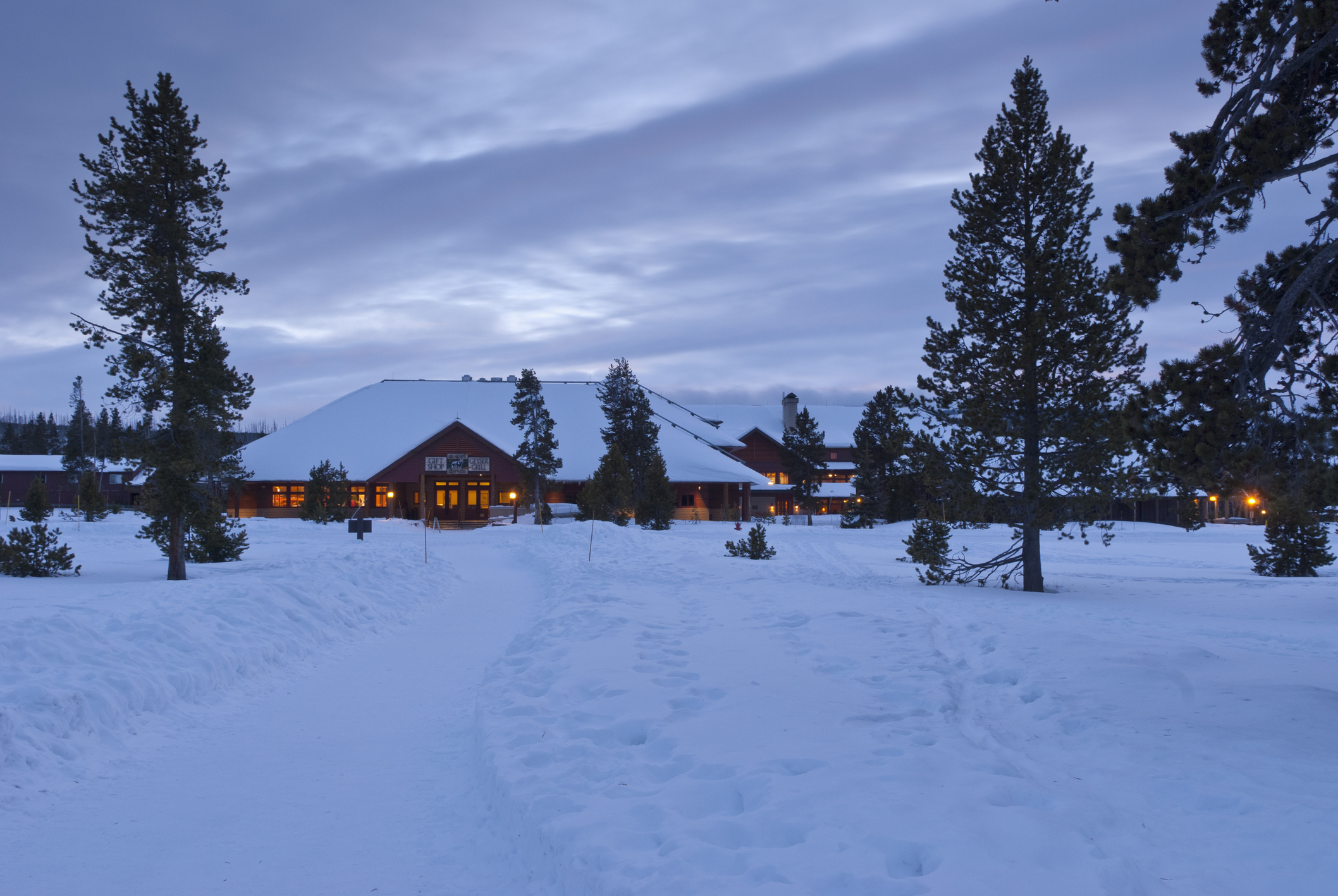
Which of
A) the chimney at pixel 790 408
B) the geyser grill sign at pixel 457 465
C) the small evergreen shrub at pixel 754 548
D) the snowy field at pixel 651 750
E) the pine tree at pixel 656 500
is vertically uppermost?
the chimney at pixel 790 408

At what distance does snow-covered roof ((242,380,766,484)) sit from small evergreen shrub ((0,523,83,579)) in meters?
26.2

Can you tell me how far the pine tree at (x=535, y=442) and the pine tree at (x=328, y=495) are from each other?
9163 millimetres

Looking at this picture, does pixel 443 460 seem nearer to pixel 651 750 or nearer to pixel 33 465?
pixel 651 750

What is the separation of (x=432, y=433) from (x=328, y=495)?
289 inches

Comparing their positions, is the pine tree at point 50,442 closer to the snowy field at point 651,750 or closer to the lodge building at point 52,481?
the lodge building at point 52,481

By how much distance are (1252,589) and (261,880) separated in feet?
67.1

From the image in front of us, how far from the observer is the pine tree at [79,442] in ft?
234

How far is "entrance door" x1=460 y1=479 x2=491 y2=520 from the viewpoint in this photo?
45.6 m

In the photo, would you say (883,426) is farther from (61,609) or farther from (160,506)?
(61,609)

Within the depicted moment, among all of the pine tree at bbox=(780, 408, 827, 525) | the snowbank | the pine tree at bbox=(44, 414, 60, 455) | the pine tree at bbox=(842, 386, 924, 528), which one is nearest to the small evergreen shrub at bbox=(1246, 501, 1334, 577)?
the pine tree at bbox=(842, 386, 924, 528)

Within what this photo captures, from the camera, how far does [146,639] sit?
8.36 m

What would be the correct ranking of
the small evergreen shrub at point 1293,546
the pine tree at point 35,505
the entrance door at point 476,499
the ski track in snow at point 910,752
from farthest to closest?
the entrance door at point 476,499 < the pine tree at point 35,505 < the small evergreen shrub at point 1293,546 < the ski track in snow at point 910,752

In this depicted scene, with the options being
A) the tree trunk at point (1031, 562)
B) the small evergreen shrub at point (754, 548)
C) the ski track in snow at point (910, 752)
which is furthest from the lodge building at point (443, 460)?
the ski track in snow at point (910, 752)

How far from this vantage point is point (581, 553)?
76.8ft
